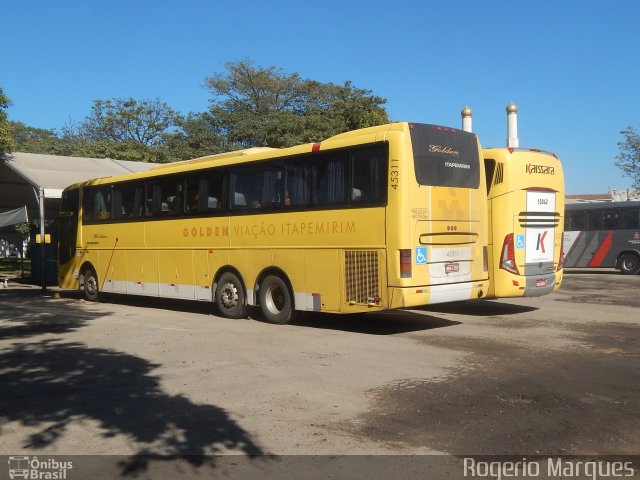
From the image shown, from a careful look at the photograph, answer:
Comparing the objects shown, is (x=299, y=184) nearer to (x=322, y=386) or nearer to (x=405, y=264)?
(x=405, y=264)

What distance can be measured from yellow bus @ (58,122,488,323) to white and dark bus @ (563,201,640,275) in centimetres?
1663

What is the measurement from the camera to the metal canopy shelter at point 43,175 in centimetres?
2164

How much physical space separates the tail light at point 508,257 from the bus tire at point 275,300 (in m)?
4.27

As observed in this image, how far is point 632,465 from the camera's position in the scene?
4715mm

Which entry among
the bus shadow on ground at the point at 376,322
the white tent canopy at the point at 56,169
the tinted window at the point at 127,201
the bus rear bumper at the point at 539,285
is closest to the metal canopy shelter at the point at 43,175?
the white tent canopy at the point at 56,169

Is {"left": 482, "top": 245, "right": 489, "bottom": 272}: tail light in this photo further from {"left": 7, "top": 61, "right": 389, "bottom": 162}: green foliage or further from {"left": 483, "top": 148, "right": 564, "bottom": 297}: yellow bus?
{"left": 7, "top": 61, "right": 389, "bottom": 162}: green foliage

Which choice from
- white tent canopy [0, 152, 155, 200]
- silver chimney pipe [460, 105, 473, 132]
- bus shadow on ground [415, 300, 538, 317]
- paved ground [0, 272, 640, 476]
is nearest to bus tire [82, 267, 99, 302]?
paved ground [0, 272, 640, 476]

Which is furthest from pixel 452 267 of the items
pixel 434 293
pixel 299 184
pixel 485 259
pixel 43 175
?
pixel 43 175

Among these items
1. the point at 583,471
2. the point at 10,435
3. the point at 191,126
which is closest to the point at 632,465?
the point at 583,471

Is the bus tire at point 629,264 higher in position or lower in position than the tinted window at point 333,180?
lower

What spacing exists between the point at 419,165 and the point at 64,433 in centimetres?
684

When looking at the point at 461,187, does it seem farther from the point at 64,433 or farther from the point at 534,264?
the point at 64,433

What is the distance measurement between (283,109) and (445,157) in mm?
44802

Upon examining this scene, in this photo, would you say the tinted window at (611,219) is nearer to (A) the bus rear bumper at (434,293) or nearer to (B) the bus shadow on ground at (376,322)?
(B) the bus shadow on ground at (376,322)
